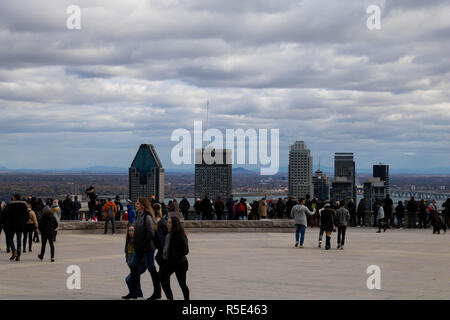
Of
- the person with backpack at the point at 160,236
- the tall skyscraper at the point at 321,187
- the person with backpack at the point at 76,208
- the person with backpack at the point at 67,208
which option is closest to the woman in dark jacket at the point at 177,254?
the person with backpack at the point at 160,236

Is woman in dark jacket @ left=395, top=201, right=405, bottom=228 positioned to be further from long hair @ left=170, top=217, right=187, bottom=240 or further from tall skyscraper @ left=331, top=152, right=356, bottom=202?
tall skyscraper @ left=331, top=152, right=356, bottom=202

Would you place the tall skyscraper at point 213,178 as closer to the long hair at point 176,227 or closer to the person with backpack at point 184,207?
the person with backpack at point 184,207

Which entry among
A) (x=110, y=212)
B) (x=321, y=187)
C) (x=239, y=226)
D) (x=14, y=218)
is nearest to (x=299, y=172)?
(x=321, y=187)

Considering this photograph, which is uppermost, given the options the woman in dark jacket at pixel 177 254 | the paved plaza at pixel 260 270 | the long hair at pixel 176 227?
the long hair at pixel 176 227

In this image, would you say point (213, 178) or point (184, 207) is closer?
point (184, 207)

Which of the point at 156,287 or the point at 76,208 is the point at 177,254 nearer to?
the point at 156,287
